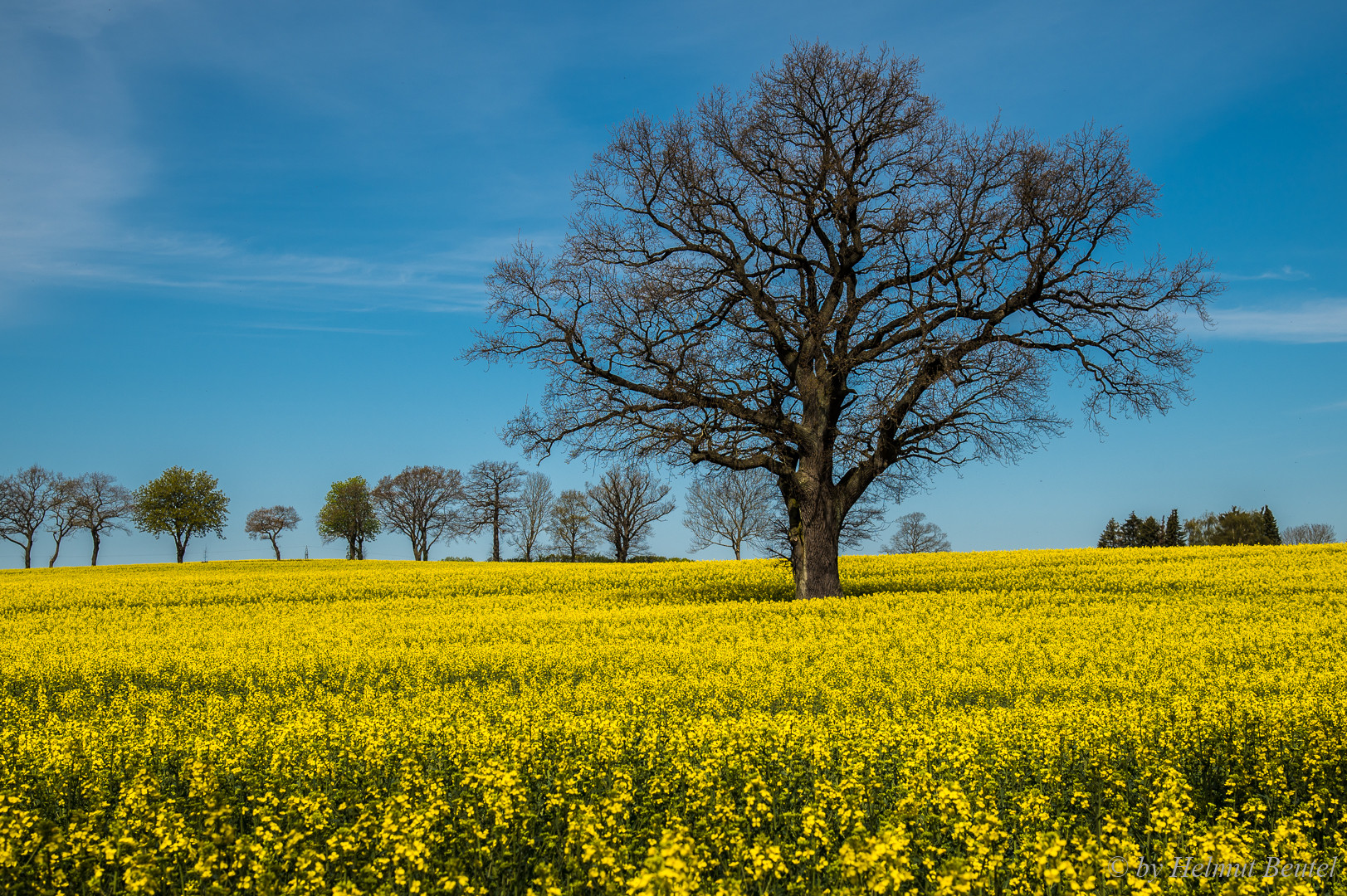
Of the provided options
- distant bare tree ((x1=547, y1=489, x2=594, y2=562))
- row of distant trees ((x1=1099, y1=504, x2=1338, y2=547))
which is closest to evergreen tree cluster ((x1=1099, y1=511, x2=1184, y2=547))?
row of distant trees ((x1=1099, y1=504, x2=1338, y2=547))

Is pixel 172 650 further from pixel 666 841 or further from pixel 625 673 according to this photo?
pixel 666 841

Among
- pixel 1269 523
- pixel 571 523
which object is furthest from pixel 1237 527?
pixel 571 523

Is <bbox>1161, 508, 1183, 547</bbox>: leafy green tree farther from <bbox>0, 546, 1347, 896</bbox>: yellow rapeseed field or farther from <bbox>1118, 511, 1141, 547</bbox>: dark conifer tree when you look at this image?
<bbox>0, 546, 1347, 896</bbox>: yellow rapeseed field

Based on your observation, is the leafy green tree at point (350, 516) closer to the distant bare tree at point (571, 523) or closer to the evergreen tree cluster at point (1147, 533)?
the distant bare tree at point (571, 523)

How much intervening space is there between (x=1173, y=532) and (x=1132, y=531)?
4.59m

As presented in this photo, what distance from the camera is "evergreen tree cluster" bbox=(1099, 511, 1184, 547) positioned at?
80.4 m

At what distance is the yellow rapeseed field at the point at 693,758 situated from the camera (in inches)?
203

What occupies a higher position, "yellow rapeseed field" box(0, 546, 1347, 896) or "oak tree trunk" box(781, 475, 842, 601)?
"oak tree trunk" box(781, 475, 842, 601)

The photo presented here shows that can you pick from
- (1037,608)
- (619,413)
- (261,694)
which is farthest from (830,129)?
(261,694)

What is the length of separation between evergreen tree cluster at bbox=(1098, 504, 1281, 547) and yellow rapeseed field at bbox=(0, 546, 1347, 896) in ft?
235

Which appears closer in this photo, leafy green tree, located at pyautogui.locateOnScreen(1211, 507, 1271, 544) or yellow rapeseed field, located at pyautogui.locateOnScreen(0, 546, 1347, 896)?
yellow rapeseed field, located at pyautogui.locateOnScreen(0, 546, 1347, 896)

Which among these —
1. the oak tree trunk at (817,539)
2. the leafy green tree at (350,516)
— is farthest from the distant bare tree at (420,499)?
the oak tree trunk at (817,539)

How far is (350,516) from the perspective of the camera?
83.7 metres

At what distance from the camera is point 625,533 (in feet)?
246
